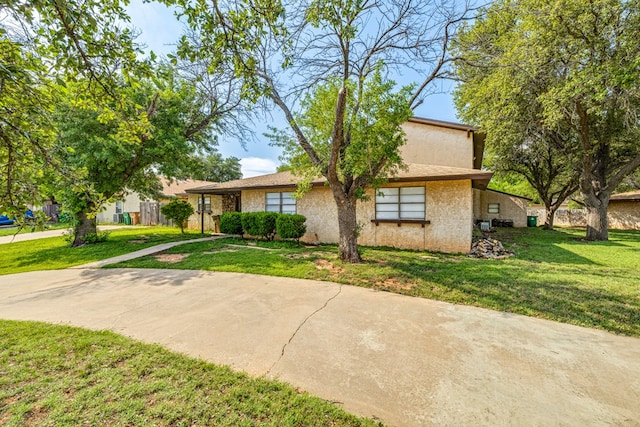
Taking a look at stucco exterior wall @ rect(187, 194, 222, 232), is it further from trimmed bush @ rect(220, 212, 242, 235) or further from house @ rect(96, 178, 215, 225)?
trimmed bush @ rect(220, 212, 242, 235)

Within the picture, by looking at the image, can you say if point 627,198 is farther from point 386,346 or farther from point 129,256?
point 129,256

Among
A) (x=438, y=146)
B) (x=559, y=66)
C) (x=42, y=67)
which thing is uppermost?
(x=559, y=66)

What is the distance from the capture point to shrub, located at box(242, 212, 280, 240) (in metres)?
11.1

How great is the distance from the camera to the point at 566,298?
186 inches

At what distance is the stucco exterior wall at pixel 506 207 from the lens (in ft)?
72.0

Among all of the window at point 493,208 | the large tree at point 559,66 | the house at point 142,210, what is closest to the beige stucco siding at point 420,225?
the large tree at point 559,66

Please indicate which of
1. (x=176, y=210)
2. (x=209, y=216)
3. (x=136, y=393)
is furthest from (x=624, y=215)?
(x=176, y=210)

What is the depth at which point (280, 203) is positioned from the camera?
12188 mm

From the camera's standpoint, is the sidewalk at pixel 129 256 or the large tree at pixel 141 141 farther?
the large tree at pixel 141 141

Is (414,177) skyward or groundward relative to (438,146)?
groundward

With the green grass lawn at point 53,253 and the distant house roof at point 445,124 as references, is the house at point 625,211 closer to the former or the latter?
the distant house roof at point 445,124

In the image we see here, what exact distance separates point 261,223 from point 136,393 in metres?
8.92

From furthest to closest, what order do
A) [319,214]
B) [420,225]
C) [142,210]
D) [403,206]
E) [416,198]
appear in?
[142,210] < [319,214] < [403,206] < [416,198] < [420,225]

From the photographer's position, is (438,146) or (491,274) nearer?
(491,274)
